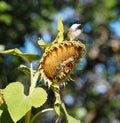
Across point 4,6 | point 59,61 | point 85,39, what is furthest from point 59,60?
point 85,39

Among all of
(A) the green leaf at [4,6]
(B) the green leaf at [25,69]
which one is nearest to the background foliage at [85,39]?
(A) the green leaf at [4,6]

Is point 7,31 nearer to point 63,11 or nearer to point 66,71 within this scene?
point 63,11

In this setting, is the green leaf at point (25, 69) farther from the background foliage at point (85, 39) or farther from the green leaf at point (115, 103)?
the green leaf at point (115, 103)

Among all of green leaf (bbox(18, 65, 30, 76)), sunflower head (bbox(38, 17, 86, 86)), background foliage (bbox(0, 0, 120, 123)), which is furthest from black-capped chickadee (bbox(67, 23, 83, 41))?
background foliage (bbox(0, 0, 120, 123))

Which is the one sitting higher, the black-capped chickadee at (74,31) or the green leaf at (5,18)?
the black-capped chickadee at (74,31)

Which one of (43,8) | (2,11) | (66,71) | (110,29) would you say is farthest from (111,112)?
(66,71)
